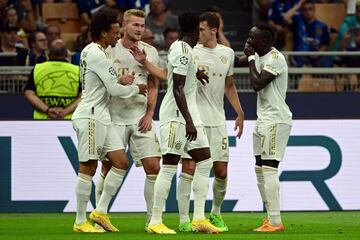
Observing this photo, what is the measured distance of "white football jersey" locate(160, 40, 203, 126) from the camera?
13.7m

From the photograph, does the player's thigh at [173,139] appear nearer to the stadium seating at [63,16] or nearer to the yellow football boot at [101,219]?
the yellow football boot at [101,219]

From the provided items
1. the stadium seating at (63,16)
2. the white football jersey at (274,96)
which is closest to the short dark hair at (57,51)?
the white football jersey at (274,96)

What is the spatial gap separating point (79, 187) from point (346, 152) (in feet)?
19.7

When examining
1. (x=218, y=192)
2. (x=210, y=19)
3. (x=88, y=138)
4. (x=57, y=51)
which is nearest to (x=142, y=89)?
(x=88, y=138)

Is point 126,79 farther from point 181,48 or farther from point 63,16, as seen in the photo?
point 63,16

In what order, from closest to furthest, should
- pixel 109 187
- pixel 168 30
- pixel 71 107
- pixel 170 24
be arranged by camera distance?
pixel 109 187 → pixel 71 107 → pixel 168 30 → pixel 170 24

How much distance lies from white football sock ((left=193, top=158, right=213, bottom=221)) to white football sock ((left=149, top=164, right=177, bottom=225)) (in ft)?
1.16

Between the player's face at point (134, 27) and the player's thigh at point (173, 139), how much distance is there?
122 cm

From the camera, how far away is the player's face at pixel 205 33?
50.1ft

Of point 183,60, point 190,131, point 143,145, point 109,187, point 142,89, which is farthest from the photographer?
point 143,145

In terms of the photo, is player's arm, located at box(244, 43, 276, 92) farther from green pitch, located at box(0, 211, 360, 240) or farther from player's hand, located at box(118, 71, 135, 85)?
green pitch, located at box(0, 211, 360, 240)

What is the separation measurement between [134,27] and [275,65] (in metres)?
1.67

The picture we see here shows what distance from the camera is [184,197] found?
1441 cm

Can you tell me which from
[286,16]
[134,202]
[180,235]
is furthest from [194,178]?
[286,16]
